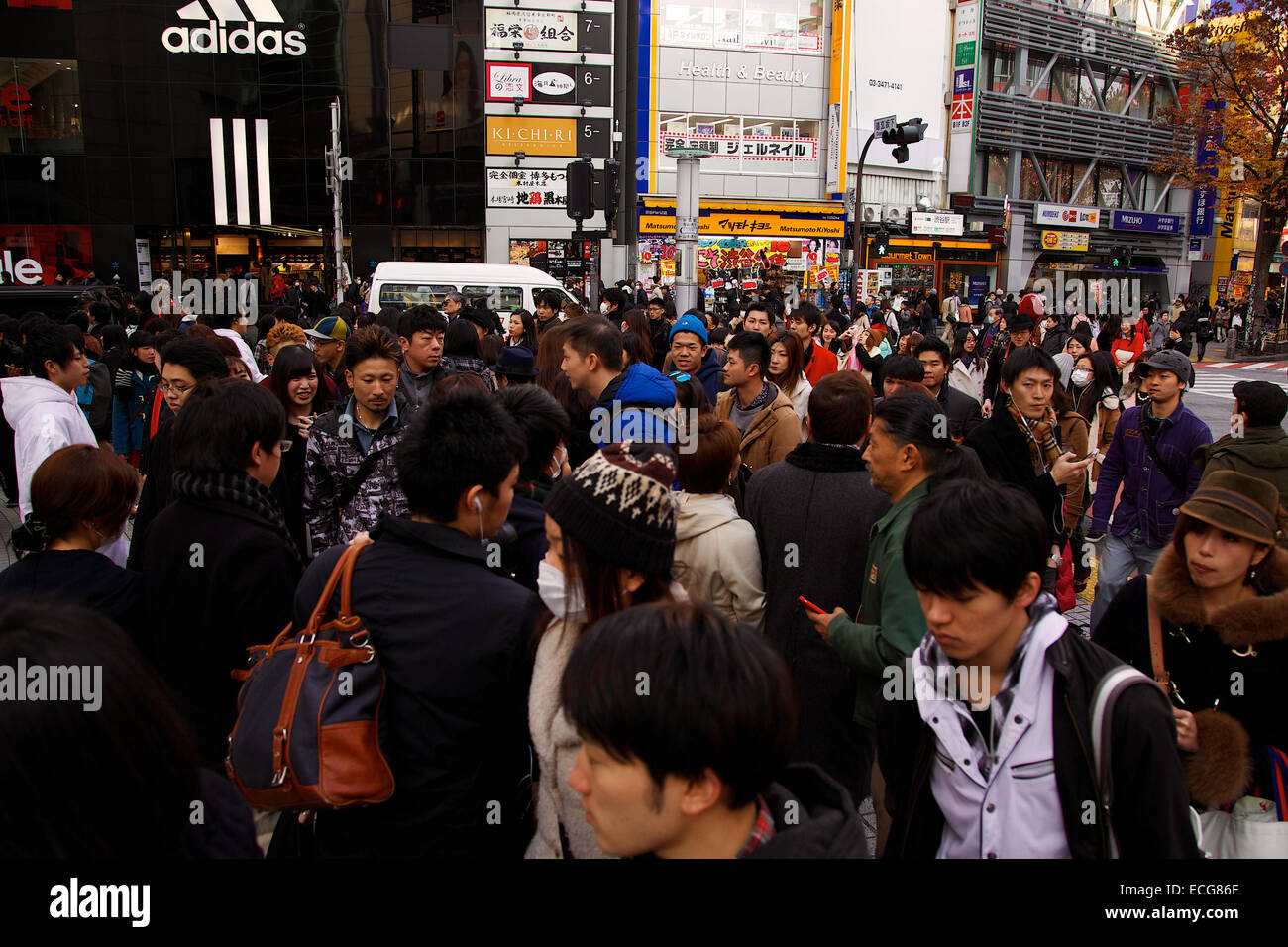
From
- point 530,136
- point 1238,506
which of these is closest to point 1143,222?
point 530,136

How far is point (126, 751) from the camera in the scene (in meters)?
1.30

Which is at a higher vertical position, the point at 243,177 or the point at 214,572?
the point at 243,177

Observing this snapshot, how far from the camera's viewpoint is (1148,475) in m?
5.32

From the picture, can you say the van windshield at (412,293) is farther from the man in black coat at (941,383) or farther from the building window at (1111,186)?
→ the building window at (1111,186)

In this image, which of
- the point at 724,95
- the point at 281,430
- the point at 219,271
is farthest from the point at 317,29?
the point at 281,430

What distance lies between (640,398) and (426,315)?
1.71m

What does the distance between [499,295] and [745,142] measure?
21.8 meters

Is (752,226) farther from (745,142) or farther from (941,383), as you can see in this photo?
(941,383)

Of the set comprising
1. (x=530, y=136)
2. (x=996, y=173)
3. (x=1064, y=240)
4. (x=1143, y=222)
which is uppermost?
(x=996, y=173)

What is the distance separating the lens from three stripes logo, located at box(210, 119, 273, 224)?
26.5m

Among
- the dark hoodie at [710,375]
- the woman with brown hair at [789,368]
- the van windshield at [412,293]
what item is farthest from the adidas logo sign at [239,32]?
the woman with brown hair at [789,368]

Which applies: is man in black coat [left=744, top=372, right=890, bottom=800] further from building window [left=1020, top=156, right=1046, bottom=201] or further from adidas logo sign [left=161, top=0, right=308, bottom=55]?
building window [left=1020, top=156, right=1046, bottom=201]
